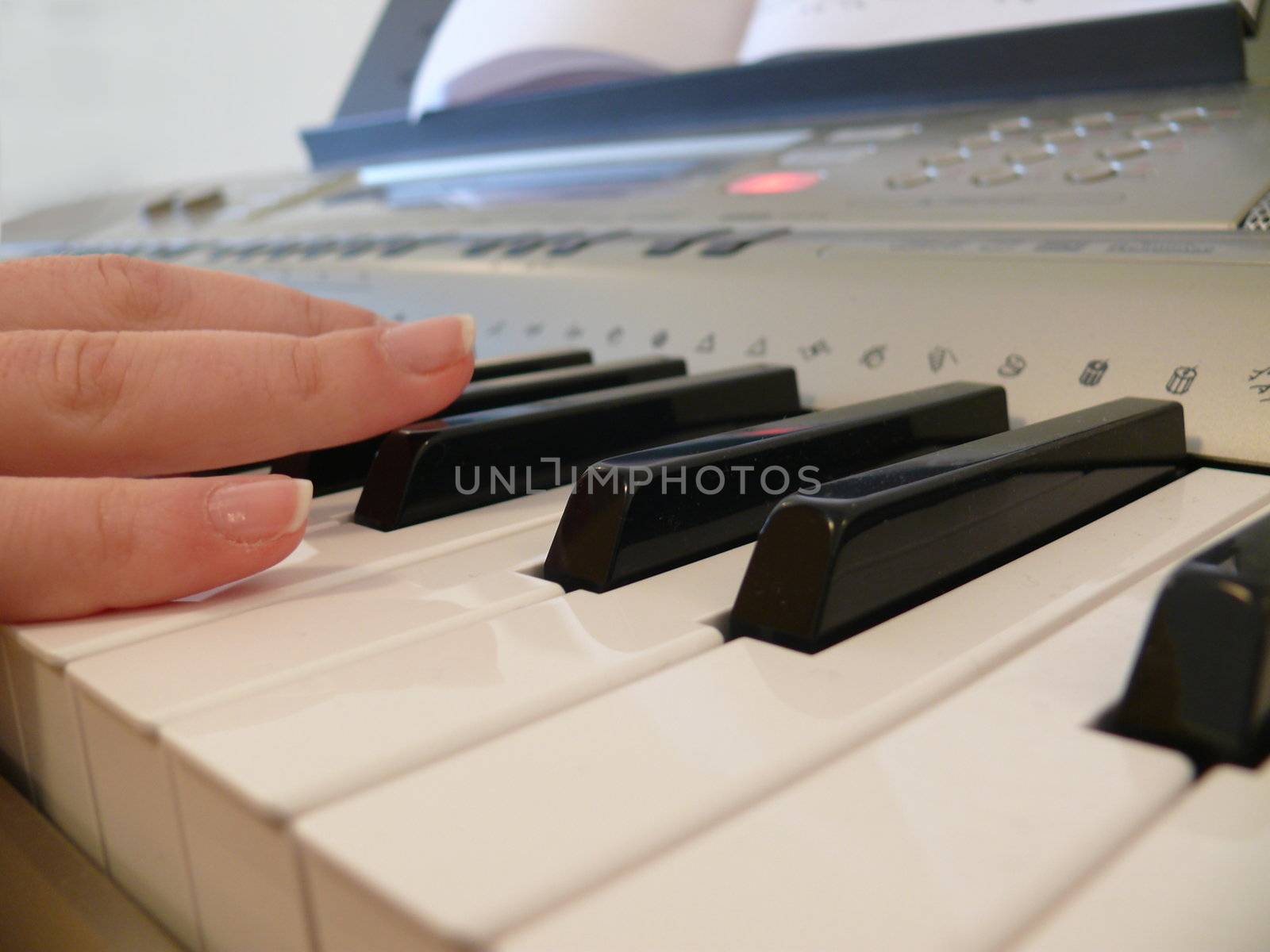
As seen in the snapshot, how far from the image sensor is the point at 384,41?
1.66 meters

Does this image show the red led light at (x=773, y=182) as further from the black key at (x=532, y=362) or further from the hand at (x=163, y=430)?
the hand at (x=163, y=430)

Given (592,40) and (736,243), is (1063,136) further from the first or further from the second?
(592,40)

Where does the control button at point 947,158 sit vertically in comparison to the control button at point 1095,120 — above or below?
below

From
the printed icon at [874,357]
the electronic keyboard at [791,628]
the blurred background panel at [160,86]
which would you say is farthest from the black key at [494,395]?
the blurred background panel at [160,86]

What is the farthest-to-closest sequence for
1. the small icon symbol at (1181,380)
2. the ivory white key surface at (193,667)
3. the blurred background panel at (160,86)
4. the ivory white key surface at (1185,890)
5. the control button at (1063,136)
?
the blurred background panel at (160,86)
the control button at (1063,136)
the small icon symbol at (1181,380)
the ivory white key surface at (193,667)
the ivory white key surface at (1185,890)

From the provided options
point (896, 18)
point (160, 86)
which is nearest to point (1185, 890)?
point (896, 18)

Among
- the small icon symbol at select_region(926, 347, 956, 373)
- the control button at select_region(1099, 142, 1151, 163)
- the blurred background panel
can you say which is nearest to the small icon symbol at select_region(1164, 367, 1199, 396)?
the small icon symbol at select_region(926, 347, 956, 373)

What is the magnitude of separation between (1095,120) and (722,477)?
0.45m

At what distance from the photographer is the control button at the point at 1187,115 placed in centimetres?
67

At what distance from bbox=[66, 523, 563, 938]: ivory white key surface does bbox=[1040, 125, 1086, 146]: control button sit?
1.55 ft

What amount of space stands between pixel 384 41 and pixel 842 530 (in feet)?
5.07

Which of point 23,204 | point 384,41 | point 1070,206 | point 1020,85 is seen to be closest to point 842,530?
point 1070,206

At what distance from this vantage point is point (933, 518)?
37 cm

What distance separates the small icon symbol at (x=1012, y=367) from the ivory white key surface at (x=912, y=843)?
263 mm
